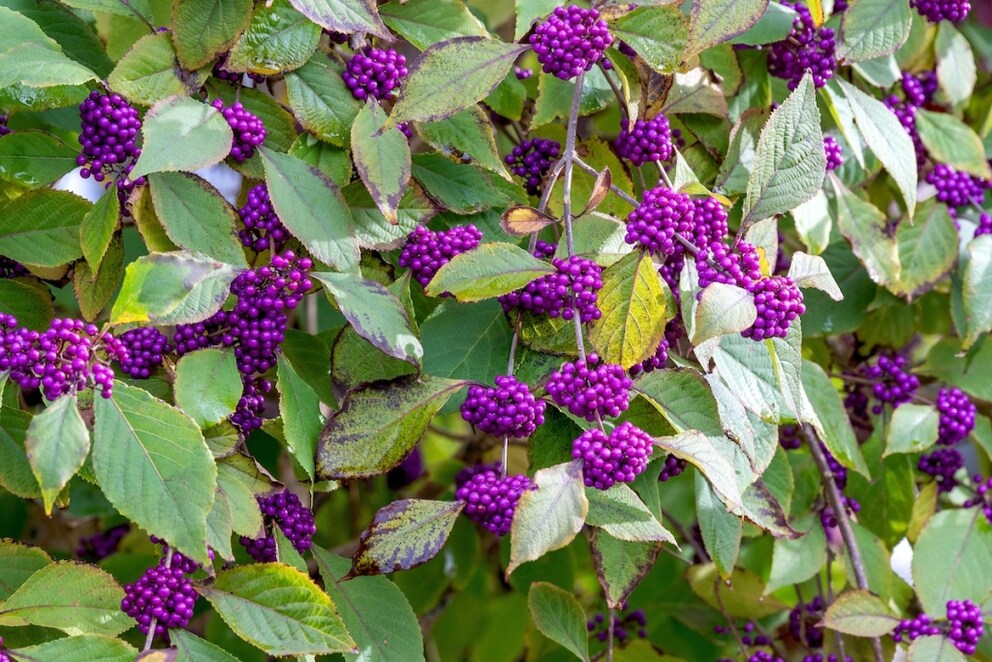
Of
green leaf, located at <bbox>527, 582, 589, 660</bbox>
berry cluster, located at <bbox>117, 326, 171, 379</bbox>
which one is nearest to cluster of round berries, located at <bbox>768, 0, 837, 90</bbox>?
green leaf, located at <bbox>527, 582, 589, 660</bbox>

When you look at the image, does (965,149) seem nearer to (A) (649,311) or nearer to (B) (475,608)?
(A) (649,311)

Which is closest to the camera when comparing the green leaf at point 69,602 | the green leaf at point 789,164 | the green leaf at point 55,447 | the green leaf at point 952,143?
the green leaf at point 55,447

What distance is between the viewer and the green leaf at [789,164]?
3.14 feet

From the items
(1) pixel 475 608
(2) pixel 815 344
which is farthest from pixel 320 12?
(1) pixel 475 608

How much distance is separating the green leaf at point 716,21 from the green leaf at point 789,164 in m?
0.08

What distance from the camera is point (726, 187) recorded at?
3.66 ft

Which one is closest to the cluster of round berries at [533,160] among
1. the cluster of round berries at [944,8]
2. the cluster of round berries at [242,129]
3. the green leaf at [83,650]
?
the cluster of round berries at [242,129]

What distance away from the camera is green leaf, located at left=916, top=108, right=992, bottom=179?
136 centimetres

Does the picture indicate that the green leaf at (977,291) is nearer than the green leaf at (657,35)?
No

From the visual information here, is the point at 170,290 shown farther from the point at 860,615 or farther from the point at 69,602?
the point at 860,615

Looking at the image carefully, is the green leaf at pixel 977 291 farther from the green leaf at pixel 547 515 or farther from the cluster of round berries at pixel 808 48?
A: the green leaf at pixel 547 515

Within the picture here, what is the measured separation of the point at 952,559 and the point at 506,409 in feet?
2.38

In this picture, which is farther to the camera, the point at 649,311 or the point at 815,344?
the point at 815,344

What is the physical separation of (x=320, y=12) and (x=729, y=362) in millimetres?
473
